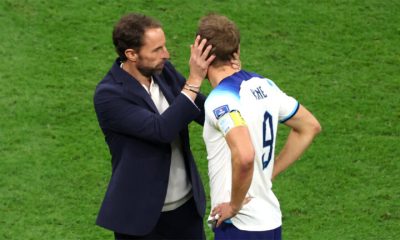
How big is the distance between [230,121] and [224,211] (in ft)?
1.49

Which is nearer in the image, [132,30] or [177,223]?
[132,30]

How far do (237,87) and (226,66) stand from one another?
0.39ft

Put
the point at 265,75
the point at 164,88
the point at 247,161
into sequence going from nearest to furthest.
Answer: the point at 247,161 → the point at 164,88 → the point at 265,75

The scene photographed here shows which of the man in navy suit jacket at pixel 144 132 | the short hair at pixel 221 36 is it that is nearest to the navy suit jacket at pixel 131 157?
the man in navy suit jacket at pixel 144 132

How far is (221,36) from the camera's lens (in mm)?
4344

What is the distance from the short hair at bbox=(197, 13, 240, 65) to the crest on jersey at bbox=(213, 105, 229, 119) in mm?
242

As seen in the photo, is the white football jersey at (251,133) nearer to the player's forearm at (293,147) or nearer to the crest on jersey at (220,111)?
the crest on jersey at (220,111)

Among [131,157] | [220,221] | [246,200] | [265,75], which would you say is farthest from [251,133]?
[265,75]

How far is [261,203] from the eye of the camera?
447cm

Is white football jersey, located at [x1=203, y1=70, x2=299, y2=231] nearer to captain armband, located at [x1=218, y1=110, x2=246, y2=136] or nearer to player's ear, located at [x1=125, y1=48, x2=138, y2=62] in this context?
captain armband, located at [x1=218, y1=110, x2=246, y2=136]

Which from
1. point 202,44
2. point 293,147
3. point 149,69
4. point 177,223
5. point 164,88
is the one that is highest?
point 202,44

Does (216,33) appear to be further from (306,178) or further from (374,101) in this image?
(374,101)

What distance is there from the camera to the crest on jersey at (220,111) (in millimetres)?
4266

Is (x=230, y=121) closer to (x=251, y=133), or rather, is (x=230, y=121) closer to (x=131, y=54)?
(x=251, y=133)
